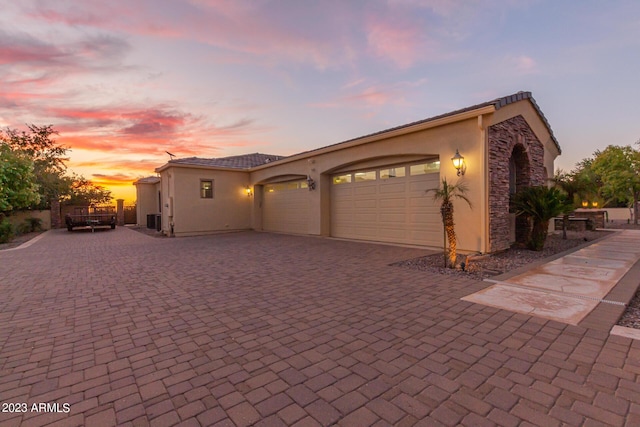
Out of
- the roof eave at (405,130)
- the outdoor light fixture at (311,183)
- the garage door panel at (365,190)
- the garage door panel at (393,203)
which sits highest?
the roof eave at (405,130)

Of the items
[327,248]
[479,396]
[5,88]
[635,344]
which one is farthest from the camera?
[5,88]

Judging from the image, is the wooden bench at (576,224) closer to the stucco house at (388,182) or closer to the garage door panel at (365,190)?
the stucco house at (388,182)

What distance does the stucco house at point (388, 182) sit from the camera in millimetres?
7320

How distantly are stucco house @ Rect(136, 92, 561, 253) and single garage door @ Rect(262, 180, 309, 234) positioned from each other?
0.16 feet

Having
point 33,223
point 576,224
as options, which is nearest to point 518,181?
point 576,224

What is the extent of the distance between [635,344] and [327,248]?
6.84 meters

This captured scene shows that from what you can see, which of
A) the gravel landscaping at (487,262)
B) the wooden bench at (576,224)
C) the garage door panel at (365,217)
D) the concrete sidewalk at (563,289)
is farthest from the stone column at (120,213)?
the wooden bench at (576,224)

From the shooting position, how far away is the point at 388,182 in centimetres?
962

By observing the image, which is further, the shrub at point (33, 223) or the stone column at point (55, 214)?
the stone column at point (55, 214)

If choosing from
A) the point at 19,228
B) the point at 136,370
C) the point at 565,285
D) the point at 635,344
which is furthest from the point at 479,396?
the point at 19,228

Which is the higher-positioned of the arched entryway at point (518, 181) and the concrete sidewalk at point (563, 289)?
the arched entryway at point (518, 181)

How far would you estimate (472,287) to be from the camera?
15.1 ft

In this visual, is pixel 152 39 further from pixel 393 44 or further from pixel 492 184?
pixel 492 184

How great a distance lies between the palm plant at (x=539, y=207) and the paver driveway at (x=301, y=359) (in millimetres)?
4236
